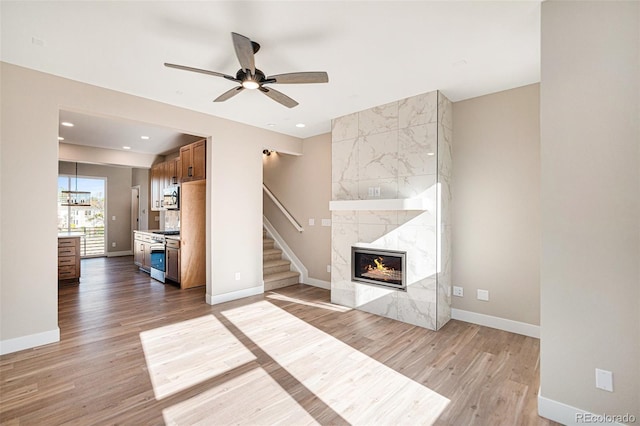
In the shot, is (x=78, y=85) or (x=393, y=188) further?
(x=393, y=188)

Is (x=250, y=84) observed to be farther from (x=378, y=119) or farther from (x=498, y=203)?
(x=498, y=203)

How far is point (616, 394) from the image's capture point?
177cm

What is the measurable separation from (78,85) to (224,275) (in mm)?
3015

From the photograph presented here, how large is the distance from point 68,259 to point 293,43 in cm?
630

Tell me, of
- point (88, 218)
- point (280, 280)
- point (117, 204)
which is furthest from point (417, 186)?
point (88, 218)

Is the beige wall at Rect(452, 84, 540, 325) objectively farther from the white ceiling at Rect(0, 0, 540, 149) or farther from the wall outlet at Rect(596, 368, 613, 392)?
the wall outlet at Rect(596, 368, 613, 392)

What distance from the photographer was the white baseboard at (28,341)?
284cm

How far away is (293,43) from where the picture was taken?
2523mm

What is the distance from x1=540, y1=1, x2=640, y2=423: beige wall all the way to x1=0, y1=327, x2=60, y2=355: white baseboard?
178 inches

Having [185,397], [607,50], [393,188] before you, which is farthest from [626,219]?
[185,397]

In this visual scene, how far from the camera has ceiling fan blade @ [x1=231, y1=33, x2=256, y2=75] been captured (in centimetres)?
200

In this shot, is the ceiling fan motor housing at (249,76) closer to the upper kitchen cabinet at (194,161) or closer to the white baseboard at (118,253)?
the upper kitchen cabinet at (194,161)

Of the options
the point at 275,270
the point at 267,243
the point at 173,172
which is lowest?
the point at 275,270

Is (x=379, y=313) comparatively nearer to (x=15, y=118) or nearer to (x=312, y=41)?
(x=312, y=41)
